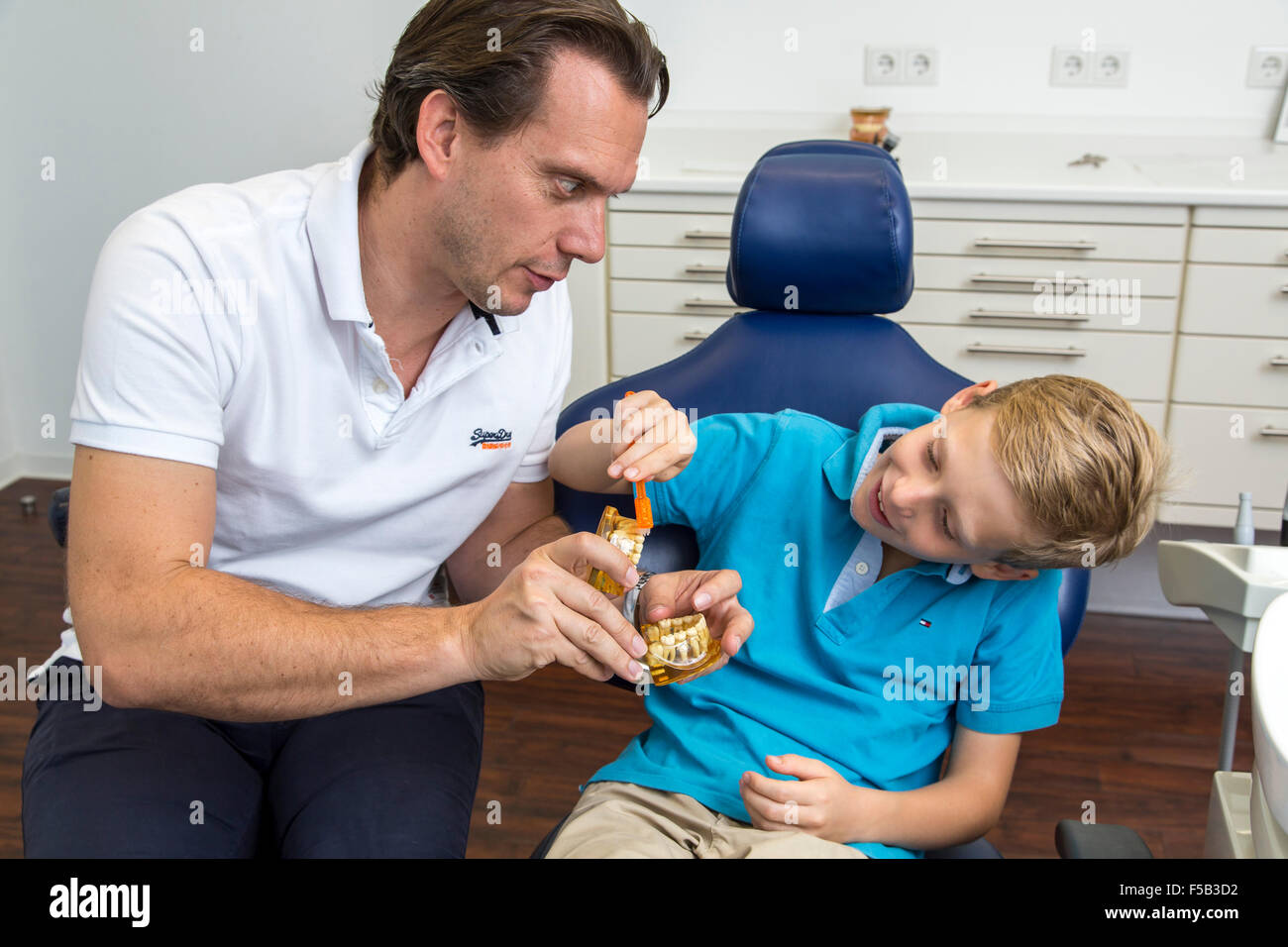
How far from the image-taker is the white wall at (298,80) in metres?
3.04

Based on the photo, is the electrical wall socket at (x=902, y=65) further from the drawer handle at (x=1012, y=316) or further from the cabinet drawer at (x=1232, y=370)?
the cabinet drawer at (x=1232, y=370)

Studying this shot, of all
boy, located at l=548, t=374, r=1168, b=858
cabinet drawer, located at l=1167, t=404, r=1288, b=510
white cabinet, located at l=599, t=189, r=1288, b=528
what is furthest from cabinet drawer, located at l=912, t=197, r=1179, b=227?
boy, located at l=548, t=374, r=1168, b=858

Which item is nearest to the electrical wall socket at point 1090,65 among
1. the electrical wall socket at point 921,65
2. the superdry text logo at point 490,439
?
the electrical wall socket at point 921,65

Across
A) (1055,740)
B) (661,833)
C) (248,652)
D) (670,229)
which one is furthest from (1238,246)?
(248,652)

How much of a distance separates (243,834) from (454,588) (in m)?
0.46

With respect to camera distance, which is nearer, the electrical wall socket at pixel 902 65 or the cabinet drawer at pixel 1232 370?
the cabinet drawer at pixel 1232 370

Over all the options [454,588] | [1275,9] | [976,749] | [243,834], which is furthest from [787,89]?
[243,834]

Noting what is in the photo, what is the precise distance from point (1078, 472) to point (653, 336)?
6.22ft

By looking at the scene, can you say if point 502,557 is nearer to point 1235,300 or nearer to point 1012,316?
point 1012,316

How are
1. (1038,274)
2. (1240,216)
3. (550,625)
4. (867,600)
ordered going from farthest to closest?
1. (1038,274)
2. (1240,216)
3. (867,600)
4. (550,625)

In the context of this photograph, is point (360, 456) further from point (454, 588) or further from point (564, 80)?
point (564, 80)

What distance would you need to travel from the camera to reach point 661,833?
121 centimetres

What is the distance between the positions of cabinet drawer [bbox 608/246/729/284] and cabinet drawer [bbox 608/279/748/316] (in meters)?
0.02
